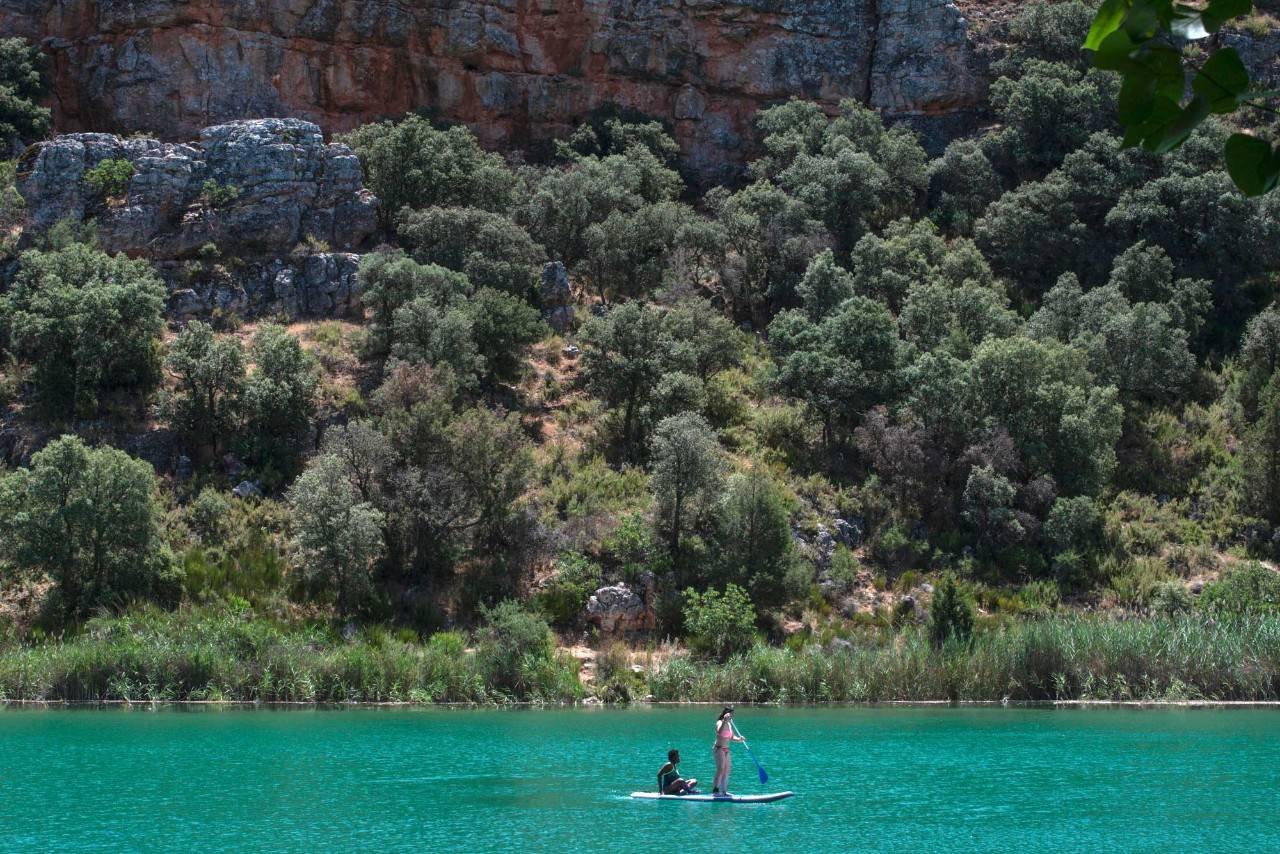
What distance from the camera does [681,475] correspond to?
4384 centimetres

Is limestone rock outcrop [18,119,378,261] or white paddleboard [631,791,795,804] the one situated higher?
limestone rock outcrop [18,119,378,261]

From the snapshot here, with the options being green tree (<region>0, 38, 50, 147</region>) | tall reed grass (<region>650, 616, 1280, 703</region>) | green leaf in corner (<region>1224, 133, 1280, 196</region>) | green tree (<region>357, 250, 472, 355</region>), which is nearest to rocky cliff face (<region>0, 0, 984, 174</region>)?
green tree (<region>0, 38, 50, 147</region>)

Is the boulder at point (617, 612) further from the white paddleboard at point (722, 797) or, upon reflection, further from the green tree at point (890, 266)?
the green tree at point (890, 266)

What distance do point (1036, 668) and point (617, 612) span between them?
42.7ft

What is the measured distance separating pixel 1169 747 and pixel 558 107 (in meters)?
56.4

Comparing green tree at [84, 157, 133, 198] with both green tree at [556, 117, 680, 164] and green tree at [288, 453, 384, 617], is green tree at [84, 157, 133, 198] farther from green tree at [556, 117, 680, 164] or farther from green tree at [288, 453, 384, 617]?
green tree at [288, 453, 384, 617]

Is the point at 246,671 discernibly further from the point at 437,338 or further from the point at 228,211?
the point at 228,211

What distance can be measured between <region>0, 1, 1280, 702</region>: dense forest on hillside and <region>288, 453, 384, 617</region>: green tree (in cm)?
14

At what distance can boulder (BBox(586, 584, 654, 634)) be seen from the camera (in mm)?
41406

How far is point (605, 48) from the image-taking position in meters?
74.4

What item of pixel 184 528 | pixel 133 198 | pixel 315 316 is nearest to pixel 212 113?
pixel 133 198

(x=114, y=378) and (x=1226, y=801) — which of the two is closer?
(x=1226, y=801)

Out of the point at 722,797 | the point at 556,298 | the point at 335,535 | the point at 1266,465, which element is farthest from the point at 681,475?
the point at 722,797

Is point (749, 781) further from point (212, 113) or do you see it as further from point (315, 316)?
point (212, 113)
